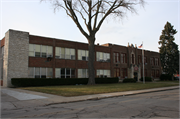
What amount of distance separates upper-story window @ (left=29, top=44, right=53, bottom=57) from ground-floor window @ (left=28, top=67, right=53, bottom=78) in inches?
82.1

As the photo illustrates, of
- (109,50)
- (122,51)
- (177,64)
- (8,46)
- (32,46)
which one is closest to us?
(8,46)

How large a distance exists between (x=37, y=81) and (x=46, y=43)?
6332 millimetres

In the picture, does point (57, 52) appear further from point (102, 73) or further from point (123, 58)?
point (123, 58)

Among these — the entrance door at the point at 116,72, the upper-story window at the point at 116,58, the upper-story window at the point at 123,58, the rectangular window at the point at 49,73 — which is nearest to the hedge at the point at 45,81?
the rectangular window at the point at 49,73

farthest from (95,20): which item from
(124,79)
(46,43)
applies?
(124,79)

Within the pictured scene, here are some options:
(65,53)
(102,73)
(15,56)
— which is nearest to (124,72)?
(102,73)

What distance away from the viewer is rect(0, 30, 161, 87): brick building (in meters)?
23.4

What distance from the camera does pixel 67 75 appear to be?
28562 mm

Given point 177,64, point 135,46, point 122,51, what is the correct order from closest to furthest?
point 122,51 < point 135,46 < point 177,64

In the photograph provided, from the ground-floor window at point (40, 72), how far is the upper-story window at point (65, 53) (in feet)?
9.41

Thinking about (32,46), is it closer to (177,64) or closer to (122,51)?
(122,51)

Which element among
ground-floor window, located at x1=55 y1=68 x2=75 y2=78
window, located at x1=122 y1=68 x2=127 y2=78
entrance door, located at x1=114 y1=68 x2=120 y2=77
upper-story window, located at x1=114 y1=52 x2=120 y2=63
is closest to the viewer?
ground-floor window, located at x1=55 y1=68 x2=75 y2=78

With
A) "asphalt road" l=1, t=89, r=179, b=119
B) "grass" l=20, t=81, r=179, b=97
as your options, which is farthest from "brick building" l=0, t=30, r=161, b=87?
"asphalt road" l=1, t=89, r=179, b=119

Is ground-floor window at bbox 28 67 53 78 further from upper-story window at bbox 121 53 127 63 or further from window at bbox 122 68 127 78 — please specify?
upper-story window at bbox 121 53 127 63
